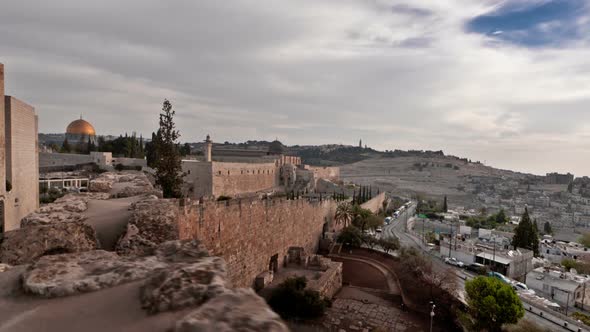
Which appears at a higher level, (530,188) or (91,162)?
(91,162)

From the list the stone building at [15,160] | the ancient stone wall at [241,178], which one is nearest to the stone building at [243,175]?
the ancient stone wall at [241,178]

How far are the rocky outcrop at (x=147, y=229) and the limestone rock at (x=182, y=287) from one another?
2.84 metres

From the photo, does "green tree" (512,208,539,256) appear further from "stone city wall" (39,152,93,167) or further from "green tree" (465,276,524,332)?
"stone city wall" (39,152,93,167)

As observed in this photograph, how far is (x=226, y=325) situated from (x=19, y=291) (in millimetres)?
2167

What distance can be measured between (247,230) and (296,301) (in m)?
2.96

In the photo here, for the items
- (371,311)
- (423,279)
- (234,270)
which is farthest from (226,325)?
(423,279)

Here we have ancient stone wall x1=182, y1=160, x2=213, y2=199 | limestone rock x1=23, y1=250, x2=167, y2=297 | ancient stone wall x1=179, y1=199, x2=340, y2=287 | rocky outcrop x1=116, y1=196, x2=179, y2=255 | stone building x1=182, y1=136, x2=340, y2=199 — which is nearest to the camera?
limestone rock x1=23, y1=250, x2=167, y2=297

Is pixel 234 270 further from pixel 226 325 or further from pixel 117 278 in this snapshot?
pixel 226 325

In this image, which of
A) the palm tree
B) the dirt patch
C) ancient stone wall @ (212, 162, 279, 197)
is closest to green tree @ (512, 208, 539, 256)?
the palm tree

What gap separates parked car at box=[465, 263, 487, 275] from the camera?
79.4 ft

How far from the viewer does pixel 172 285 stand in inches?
86.7

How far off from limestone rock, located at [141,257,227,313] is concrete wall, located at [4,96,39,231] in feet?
40.2

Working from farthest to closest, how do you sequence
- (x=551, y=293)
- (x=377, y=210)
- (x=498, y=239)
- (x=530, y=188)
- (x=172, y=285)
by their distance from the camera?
(x=530, y=188), (x=377, y=210), (x=498, y=239), (x=551, y=293), (x=172, y=285)

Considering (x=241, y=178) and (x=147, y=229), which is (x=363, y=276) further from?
(x=241, y=178)
